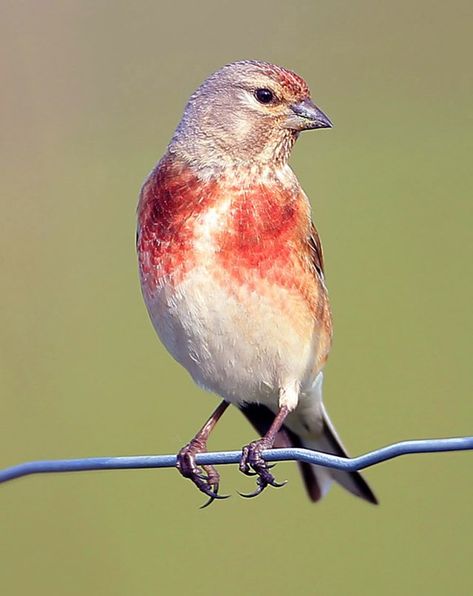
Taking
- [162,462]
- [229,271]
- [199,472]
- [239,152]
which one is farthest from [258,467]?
[239,152]

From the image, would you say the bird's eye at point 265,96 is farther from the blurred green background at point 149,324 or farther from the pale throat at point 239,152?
the blurred green background at point 149,324

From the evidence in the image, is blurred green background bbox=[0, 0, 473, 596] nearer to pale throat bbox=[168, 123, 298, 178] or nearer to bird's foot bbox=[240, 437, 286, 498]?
bird's foot bbox=[240, 437, 286, 498]

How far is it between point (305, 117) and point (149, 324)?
2796 mm

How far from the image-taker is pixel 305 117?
136 inches

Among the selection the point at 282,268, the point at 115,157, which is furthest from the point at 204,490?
the point at 115,157

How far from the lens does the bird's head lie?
3.47 metres

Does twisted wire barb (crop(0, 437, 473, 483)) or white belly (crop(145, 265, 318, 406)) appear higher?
white belly (crop(145, 265, 318, 406))

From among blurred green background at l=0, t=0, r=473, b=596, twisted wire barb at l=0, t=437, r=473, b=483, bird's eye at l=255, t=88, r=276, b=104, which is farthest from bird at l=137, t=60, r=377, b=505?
blurred green background at l=0, t=0, r=473, b=596

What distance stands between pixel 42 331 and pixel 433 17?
347 cm

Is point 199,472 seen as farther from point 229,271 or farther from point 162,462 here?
point 162,462

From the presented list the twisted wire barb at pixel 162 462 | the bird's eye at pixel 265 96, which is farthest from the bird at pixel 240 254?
the twisted wire barb at pixel 162 462

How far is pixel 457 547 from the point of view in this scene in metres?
4.96

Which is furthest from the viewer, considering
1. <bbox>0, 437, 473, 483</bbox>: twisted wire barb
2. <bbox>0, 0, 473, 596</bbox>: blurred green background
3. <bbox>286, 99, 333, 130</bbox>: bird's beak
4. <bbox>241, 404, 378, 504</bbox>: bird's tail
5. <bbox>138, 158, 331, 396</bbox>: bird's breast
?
<bbox>0, 0, 473, 596</bbox>: blurred green background

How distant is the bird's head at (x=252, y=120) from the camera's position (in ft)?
11.4
